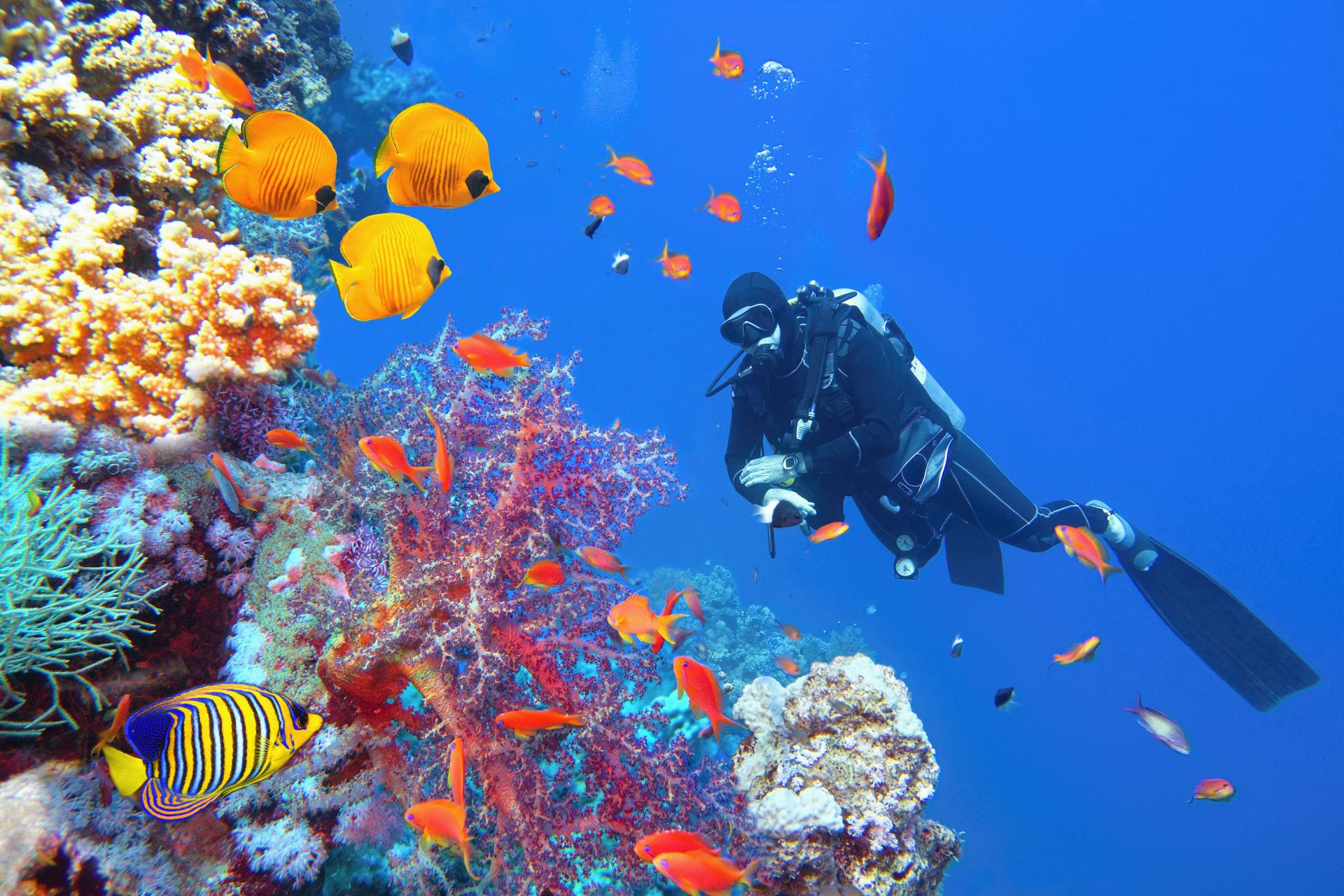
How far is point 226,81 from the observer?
3.94 meters

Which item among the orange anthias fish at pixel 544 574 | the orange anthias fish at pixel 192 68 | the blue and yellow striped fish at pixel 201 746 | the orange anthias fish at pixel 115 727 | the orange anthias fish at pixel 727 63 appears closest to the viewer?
the blue and yellow striped fish at pixel 201 746

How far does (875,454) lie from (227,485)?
484 cm

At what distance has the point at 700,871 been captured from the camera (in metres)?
2.18

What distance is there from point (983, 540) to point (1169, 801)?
46496 millimetres

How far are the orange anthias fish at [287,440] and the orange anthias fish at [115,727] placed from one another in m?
1.33

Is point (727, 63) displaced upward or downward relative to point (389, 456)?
upward

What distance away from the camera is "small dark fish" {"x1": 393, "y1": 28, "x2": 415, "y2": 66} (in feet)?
21.0

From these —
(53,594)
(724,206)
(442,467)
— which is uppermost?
(724,206)

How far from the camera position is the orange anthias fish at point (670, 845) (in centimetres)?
225

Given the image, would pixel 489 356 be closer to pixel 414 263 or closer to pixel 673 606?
pixel 414 263

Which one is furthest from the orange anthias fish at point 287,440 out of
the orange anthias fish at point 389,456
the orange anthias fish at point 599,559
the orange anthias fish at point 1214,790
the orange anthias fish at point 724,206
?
the orange anthias fish at point 1214,790

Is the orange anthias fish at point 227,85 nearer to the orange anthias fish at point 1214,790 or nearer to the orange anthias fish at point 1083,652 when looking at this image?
the orange anthias fish at point 1083,652

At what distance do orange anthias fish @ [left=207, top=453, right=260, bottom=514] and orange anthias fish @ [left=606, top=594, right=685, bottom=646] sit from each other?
1.84 meters

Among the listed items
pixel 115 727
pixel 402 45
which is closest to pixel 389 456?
pixel 115 727
